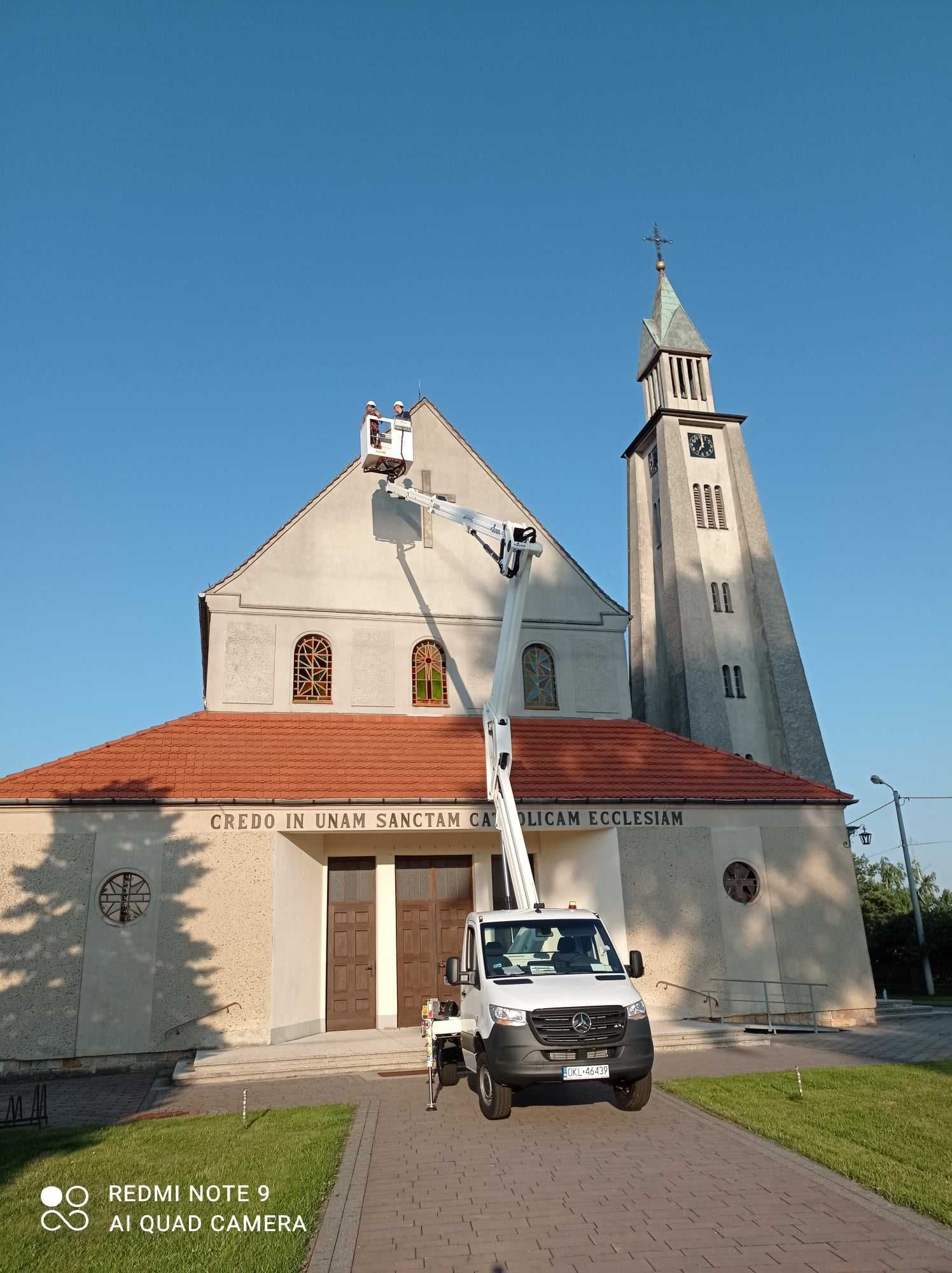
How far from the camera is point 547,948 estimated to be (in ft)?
35.1

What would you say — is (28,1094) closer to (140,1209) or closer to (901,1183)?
(140,1209)

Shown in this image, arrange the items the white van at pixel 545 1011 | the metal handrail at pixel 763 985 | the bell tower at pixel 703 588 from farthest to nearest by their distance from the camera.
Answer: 1. the bell tower at pixel 703 588
2. the metal handrail at pixel 763 985
3. the white van at pixel 545 1011

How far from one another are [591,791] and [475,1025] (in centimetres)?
871

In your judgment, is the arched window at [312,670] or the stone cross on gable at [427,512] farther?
the stone cross on gable at [427,512]

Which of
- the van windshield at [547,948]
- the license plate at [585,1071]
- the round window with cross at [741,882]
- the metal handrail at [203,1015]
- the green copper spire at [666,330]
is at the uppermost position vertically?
the green copper spire at [666,330]

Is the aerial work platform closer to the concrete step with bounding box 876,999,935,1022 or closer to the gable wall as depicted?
the gable wall

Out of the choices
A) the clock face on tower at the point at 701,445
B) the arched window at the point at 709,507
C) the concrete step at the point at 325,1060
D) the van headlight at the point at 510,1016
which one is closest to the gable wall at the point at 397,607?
the concrete step at the point at 325,1060

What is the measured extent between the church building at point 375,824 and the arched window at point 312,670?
48 mm

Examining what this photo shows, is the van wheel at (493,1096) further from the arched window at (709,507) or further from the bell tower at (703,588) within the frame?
the arched window at (709,507)

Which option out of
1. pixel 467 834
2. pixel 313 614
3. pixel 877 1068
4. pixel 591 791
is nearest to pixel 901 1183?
pixel 877 1068

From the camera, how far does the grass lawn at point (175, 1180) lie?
571 cm

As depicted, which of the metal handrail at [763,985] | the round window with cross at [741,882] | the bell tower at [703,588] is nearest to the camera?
the metal handrail at [763,985]

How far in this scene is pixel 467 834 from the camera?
19531 millimetres

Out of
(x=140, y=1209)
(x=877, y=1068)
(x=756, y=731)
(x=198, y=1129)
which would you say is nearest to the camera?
(x=140, y=1209)
